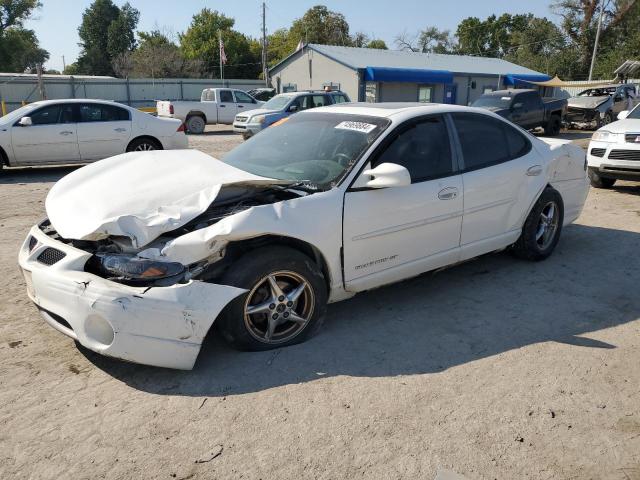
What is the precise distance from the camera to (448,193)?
421 centimetres

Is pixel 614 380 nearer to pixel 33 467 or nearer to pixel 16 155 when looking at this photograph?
pixel 33 467

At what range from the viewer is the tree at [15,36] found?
189ft

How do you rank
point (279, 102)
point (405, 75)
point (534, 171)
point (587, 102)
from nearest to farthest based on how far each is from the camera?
point (534, 171) < point (279, 102) < point (587, 102) < point (405, 75)

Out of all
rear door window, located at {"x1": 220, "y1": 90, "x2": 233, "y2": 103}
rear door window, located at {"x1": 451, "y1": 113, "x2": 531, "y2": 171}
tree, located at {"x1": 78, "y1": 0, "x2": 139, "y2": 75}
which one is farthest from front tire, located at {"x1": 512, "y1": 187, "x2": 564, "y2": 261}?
tree, located at {"x1": 78, "y1": 0, "x2": 139, "y2": 75}

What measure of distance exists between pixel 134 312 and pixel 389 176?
187 centimetres

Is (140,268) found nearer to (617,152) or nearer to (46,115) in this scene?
(617,152)

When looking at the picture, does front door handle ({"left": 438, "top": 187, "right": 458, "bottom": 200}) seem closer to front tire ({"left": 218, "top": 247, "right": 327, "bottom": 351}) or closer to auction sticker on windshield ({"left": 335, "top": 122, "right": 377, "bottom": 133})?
auction sticker on windshield ({"left": 335, "top": 122, "right": 377, "bottom": 133})

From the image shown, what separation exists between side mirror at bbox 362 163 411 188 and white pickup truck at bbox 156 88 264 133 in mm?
18917

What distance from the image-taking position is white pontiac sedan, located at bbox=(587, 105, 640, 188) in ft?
27.4

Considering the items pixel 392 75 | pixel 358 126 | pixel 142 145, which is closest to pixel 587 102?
pixel 392 75

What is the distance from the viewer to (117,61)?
2336 inches

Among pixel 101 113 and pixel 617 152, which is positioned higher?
pixel 101 113

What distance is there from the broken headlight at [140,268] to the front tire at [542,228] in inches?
140

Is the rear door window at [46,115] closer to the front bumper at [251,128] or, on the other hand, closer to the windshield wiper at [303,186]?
the front bumper at [251,128]
